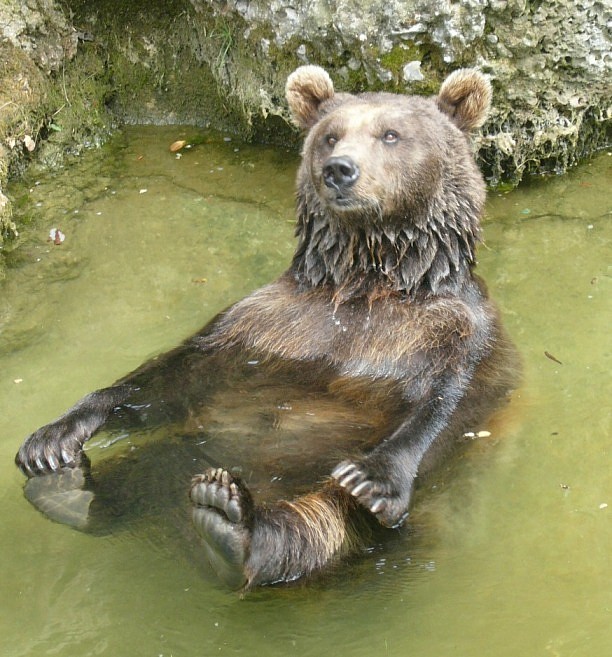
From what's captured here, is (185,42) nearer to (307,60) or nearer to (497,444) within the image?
(307,60)

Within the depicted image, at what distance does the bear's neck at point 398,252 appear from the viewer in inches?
233

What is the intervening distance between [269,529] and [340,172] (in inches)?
77.8

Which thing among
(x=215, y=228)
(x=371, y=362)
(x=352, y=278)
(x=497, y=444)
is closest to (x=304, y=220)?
(x=352, y=278)

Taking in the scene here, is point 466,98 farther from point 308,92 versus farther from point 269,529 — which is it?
point 269,529

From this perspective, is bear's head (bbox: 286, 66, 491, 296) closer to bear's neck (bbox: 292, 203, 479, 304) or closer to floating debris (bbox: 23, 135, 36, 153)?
bear's neck (bbox: 292, 203, 479, 304)

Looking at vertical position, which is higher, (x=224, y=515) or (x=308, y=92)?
(x=308, y=92)

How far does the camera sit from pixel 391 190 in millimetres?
5684

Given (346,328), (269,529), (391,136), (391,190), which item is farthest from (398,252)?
(269,529)

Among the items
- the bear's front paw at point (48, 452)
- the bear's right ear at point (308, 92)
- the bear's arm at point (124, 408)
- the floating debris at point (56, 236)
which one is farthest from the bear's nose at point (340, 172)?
the floating debris at point (56, 236)

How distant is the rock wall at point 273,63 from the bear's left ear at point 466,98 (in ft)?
6.09

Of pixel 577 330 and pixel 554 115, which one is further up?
pixel 554 115

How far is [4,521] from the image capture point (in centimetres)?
538

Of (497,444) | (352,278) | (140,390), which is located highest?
(352,278)

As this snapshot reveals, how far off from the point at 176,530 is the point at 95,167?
A: 520cm
